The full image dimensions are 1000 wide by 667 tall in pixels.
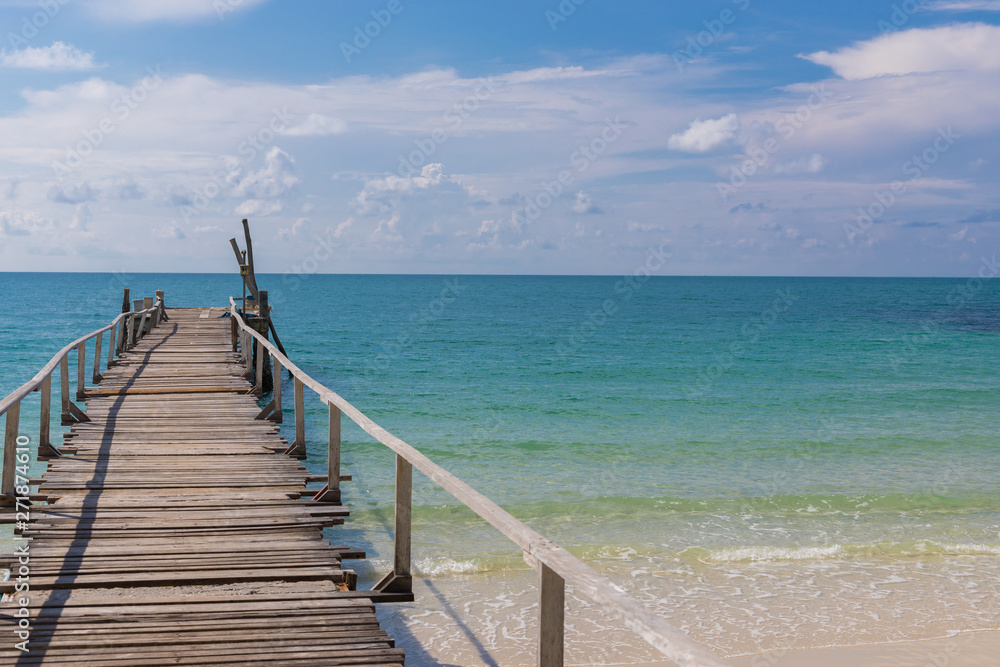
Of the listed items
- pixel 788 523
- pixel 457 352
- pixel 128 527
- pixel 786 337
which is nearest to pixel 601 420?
pixel 788 523

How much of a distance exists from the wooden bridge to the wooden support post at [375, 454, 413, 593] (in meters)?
0.01

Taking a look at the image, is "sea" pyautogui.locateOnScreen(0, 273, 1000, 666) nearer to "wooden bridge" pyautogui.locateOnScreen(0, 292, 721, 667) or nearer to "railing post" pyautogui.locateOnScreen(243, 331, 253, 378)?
"wooden bridge" pyautogui.locateOnScreen(0, 292, 721, 667)

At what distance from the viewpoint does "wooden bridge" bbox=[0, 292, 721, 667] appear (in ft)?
11.4

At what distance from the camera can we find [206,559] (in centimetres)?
480

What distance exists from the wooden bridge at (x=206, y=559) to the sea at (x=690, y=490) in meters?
1.67

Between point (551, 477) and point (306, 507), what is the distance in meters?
7.04

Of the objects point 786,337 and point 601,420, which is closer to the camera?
point 601,420

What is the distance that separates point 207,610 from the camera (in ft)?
13.3

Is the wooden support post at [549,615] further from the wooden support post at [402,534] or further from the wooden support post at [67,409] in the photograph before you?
the wooden support post at [67,409]

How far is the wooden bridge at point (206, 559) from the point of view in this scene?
3463mm

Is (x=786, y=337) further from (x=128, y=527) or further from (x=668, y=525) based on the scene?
(x=128, y=527)

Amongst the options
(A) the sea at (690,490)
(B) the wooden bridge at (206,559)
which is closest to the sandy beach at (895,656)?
(A) the sea at (690,490)
